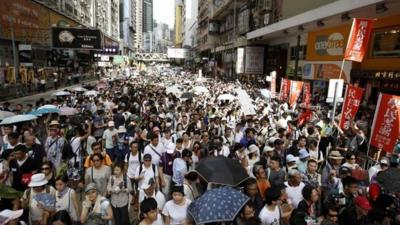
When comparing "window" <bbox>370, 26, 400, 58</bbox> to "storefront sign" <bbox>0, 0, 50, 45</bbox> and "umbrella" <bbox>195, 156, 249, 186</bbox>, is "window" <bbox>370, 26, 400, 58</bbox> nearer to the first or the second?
"umbrella" <bbox>195, 156, 249, 186</bbox>

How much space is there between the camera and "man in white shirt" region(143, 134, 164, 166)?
716cm

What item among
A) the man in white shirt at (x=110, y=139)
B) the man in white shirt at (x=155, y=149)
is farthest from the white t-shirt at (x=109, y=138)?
the man in white shirt at (x=155, y=149)

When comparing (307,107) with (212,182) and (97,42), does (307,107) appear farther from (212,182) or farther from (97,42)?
(97,42)

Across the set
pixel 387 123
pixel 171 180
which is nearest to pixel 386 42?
pixel 387 123

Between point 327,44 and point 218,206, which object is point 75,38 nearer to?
point 327,44

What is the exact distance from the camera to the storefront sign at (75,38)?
3247 centimetres

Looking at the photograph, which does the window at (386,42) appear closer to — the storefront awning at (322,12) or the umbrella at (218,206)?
the storefront awning at (322,12)

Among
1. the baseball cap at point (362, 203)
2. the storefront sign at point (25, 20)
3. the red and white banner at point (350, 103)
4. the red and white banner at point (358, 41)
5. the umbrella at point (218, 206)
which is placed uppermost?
the storefront sign at point (25, 20)

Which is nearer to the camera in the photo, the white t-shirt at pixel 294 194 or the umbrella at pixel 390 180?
the umbrella at pixel 390 180

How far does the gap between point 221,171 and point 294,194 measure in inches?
42.6

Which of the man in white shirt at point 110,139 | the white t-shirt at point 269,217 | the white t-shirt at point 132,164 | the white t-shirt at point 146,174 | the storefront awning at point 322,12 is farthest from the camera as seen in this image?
the storefront awning at point 322,12

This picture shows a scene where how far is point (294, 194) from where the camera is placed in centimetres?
548

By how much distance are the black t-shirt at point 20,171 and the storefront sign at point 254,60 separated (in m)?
32.6

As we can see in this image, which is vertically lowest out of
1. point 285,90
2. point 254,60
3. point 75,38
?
point 285,90
